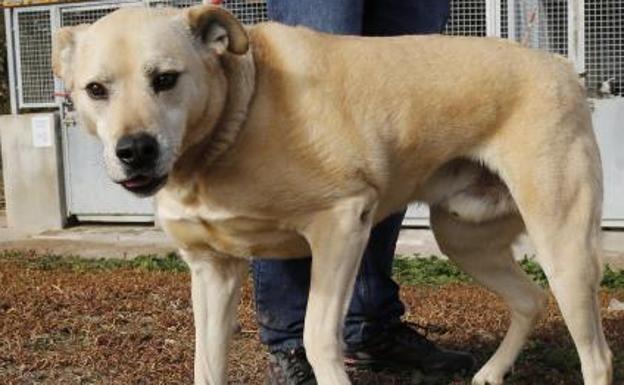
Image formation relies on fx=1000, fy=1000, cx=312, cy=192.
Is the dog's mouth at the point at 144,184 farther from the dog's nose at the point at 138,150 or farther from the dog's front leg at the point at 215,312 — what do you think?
the dog's front leg at the point at 215,312

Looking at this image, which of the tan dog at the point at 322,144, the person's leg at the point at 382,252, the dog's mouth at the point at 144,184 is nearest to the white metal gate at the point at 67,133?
the person's leg at the point at 382,252

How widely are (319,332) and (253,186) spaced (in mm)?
483

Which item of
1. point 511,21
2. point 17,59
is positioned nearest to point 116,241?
point 17,59

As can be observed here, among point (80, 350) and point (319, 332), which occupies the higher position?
point (319, 332)

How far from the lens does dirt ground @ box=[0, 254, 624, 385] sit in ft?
12.7

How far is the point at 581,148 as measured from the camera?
10.9 feet

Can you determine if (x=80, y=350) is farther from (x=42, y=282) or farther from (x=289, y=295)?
(x=42, y=282)

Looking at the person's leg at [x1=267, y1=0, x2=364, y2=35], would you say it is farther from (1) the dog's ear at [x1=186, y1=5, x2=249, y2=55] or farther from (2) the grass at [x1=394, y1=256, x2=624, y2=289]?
(2) the grass at [x1=394, y1=256, x2=624, y2=289]

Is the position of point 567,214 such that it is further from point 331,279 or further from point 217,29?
point 217,29

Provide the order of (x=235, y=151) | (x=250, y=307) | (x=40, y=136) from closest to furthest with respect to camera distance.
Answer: (x=235, y=151) → (x=250, y=307) → (x=40, y=136)

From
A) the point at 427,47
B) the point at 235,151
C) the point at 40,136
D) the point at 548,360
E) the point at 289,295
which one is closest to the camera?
the point at 235,151

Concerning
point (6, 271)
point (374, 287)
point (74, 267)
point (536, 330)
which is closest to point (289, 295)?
point (374, 287)

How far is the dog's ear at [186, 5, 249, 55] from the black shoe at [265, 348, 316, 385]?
4.20 ft

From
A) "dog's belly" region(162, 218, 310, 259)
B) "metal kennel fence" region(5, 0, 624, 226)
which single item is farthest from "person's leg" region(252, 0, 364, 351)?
"metal kennel fence" region(5, 0, 624, 226)
